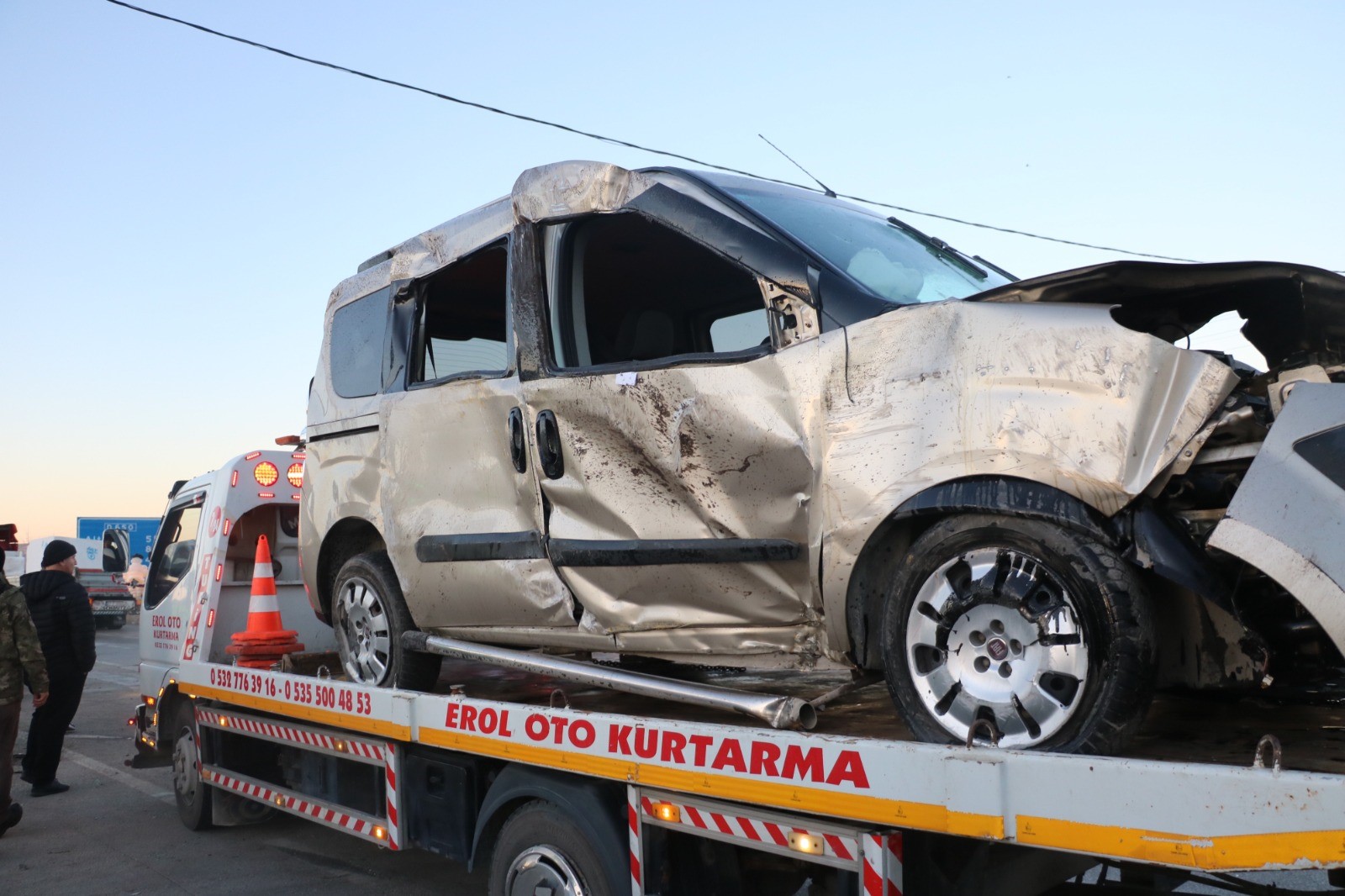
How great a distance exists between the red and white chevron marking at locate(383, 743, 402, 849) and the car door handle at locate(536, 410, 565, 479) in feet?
5.16

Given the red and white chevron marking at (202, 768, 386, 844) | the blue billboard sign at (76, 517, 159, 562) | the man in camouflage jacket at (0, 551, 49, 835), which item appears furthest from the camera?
the blue billboard sign at (76, 517, 159, 562)

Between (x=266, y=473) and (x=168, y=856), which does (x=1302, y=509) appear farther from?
(x=266, y=473)

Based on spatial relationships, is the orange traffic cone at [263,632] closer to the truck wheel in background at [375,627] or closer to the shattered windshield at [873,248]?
the truck wheel in background at [375,627]

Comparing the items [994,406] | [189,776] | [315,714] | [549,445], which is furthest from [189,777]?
[994,406]

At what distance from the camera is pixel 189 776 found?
6.85 m

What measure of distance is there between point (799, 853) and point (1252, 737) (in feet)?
3.96

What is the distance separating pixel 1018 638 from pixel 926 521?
1.36 ft

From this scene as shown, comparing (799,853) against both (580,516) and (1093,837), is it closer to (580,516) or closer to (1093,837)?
(1093,837)

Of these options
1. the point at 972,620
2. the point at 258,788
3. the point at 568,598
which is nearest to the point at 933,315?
the point at 972,620

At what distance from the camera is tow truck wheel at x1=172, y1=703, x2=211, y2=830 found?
264 inches

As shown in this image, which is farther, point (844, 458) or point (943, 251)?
point (943, 251)

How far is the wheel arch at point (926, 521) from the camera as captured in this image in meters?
2.69

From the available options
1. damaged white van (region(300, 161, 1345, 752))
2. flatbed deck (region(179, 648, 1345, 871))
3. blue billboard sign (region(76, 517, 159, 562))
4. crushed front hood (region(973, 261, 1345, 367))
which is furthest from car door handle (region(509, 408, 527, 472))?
blue billboard sign (region(76, 517, 159, 562))

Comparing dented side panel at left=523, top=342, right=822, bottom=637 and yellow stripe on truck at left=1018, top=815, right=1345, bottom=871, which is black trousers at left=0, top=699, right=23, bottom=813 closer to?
dented side panel at left=523, top=342, right=822, bottom=637
